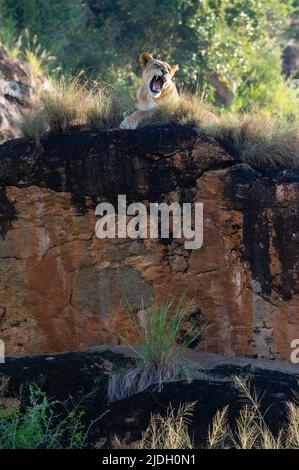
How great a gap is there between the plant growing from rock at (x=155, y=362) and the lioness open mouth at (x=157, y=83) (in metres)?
3.27

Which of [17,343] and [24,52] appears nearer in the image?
[17,343]

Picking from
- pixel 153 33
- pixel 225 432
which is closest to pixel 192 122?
pixel 225 432

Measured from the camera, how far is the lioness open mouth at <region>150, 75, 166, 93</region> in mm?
11828

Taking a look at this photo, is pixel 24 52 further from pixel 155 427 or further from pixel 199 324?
pixel 155 427

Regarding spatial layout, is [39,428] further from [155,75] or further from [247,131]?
[155,75]

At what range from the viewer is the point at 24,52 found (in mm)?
18406

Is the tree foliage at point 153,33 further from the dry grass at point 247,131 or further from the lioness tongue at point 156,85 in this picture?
the dry grass at point 247,131

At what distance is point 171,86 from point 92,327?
3.54m

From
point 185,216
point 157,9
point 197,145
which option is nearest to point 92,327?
point 185,216

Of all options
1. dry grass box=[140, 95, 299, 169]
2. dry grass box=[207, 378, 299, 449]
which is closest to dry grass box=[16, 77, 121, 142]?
dry grass box=[140, 95, 299, 169]

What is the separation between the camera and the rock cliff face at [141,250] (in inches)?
380

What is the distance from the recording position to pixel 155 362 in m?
8.80

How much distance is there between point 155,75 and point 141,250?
3.11 metres
